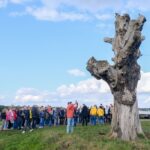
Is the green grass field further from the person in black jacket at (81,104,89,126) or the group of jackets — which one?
the group of jackets

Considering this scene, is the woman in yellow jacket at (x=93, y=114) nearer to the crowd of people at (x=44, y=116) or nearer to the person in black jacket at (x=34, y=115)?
the crowd of people at (x=44, y=116)

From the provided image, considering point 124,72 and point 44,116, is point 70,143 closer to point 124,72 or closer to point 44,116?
point 124,72

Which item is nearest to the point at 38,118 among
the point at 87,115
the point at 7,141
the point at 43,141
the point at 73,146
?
the point at 87,115

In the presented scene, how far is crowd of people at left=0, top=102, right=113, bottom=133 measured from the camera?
40.2 m

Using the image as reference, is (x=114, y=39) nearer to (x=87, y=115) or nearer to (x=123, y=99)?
(x=123, y=99)

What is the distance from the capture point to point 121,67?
2675cm

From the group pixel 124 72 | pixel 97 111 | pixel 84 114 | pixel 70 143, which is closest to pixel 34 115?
pixel 84 114

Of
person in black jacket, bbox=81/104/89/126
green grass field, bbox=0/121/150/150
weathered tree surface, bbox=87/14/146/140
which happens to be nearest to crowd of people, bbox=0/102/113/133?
person in black jacket, bbox=81/104/89/126

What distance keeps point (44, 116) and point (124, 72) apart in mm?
16689

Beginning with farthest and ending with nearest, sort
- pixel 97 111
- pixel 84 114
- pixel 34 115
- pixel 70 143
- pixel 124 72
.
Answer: pixel 97 111
pixel 84 114
pixel 34 115
pixel 124 72
pixel 70 143

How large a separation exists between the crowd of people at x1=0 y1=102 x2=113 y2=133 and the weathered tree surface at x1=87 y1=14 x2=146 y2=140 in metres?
8.69


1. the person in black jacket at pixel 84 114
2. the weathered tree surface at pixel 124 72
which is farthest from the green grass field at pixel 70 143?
the person in black jacket at pixel 84 114

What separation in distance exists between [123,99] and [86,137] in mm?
2661

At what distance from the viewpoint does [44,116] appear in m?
42.4
